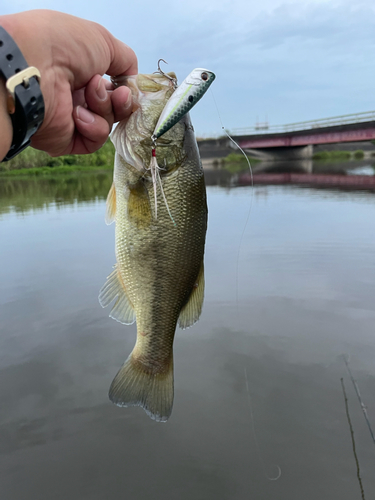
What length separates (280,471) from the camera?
140 inches

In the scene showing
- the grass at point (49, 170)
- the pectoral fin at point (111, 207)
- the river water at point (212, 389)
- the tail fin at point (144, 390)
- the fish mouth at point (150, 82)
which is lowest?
the river water at point (212, 389)

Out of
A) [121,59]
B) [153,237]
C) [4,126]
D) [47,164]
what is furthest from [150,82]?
[47,164]

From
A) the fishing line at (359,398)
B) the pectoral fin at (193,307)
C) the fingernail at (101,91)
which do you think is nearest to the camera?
the fingernail at (101,91)

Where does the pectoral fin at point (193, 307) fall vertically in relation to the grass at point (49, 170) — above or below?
below

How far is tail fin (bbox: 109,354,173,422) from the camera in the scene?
8.18 feet

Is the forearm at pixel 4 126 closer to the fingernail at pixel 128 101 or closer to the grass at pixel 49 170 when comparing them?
the fingernail at pixel 128 101

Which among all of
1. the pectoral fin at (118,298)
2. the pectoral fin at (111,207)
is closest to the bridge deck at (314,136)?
the pectoral fin at (111,207)

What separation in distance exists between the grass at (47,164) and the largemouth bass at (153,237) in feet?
165

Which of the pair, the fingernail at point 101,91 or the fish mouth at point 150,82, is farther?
the fish mouth at point 150,82

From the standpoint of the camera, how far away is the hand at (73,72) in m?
1.72

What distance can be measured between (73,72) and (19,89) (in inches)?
21.6

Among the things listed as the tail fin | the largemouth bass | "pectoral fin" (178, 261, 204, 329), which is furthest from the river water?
"pectoral fin" (178, 261, 204, 329)

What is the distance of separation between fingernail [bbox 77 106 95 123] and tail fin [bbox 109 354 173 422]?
5.15ft

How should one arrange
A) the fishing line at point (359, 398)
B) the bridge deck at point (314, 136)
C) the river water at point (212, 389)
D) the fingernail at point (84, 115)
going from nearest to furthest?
1. the fingernail at point (84, 115)
2. the river water at point (212, 389)
3. the fishing line at point (359, 398)
4. the bridge deck at point (314, 136)
